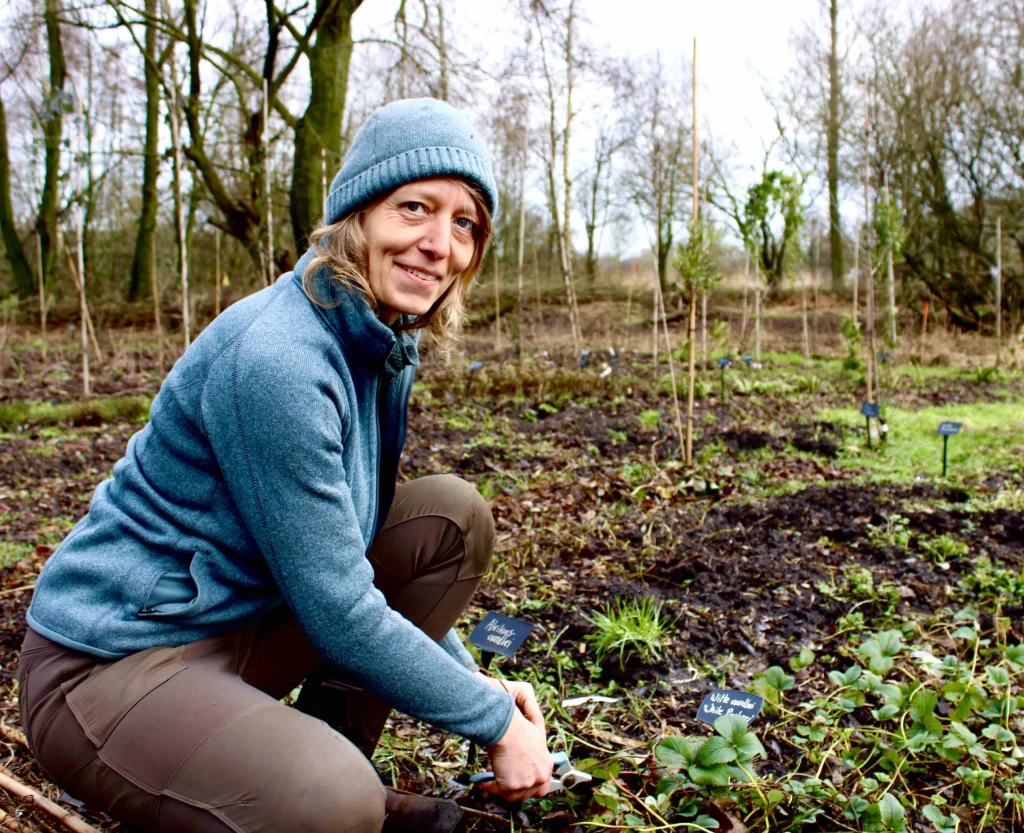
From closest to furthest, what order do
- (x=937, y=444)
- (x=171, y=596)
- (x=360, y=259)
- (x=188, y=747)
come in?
1. (x=188, y=747)
2. (x=171, y=596)
3. (x=360, y=259)
4. (x=937, y=444)

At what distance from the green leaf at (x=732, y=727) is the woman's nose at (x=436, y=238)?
1.06 metres

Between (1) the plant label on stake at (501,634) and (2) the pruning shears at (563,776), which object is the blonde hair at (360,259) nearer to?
(1) the plant label on stake at (501,634)

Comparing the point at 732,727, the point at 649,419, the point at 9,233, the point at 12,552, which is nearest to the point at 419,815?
the point at 732,727

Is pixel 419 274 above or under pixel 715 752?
above

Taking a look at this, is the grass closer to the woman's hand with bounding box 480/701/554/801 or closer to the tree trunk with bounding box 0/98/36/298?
the woman's hand with bounding box 480/701/554/801

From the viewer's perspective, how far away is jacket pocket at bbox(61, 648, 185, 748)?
46.6 inches

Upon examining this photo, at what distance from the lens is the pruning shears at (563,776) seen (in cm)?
157

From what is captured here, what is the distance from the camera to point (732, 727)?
4.97 feet

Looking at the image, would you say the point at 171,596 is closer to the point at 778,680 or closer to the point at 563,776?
the point at 563,776

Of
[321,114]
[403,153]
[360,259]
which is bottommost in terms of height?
[360,259]

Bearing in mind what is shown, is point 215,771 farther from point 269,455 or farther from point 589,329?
point 589,329

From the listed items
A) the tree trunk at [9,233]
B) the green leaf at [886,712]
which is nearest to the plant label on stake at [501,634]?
the green leaf at [886,712]

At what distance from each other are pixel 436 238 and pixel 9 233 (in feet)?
53.2

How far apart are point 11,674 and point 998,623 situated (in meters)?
2.87
